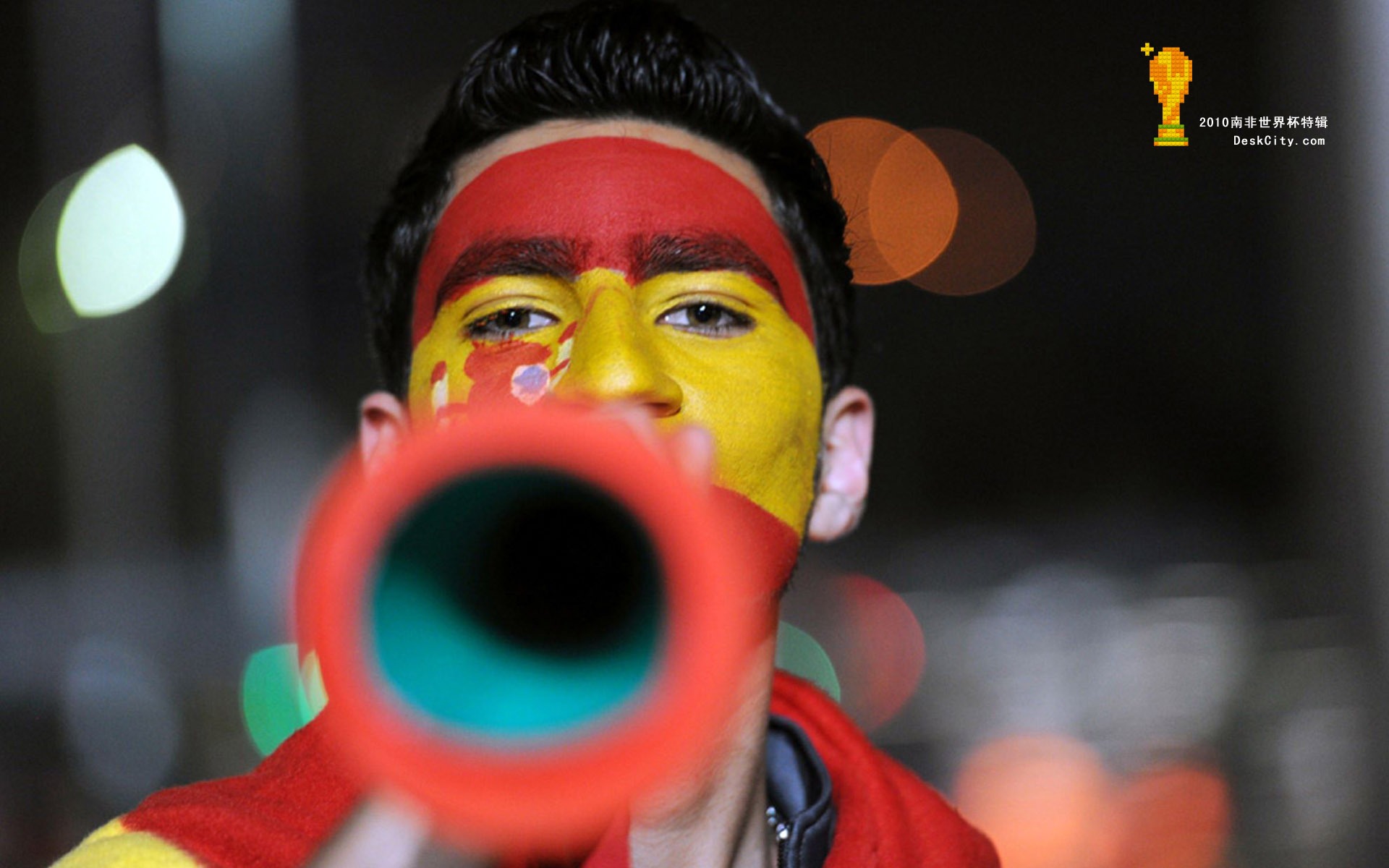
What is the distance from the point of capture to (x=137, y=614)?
5.85 metres

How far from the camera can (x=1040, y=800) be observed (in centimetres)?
568

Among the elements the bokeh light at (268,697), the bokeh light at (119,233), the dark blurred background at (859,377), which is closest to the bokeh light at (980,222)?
the dark blurred background at (859,377)

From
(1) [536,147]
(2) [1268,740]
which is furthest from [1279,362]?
(1) [536,147]

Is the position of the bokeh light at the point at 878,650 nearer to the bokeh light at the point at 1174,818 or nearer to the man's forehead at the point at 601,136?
the bokeh light at the point at 1174,818

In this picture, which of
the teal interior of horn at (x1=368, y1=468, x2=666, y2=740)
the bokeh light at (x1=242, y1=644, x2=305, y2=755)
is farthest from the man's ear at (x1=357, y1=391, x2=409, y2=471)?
the bokeh light at (x1=242, y1=644, x2=305, y2=755)

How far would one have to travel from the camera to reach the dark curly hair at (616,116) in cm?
185

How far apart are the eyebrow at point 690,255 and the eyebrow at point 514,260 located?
83 mm

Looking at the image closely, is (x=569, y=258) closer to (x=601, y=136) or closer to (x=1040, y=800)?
(x=601, y=136)

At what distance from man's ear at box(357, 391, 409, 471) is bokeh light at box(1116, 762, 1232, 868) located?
13.2ft

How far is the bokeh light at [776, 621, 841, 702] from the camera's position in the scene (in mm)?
9172

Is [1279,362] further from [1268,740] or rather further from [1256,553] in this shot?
[1256,553]

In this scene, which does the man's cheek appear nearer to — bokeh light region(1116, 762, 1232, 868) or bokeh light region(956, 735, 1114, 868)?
bokeh light region(956, 735, 1114, 868)

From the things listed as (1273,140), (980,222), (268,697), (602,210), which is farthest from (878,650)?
(602,210)

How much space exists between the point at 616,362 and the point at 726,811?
2.12ft
